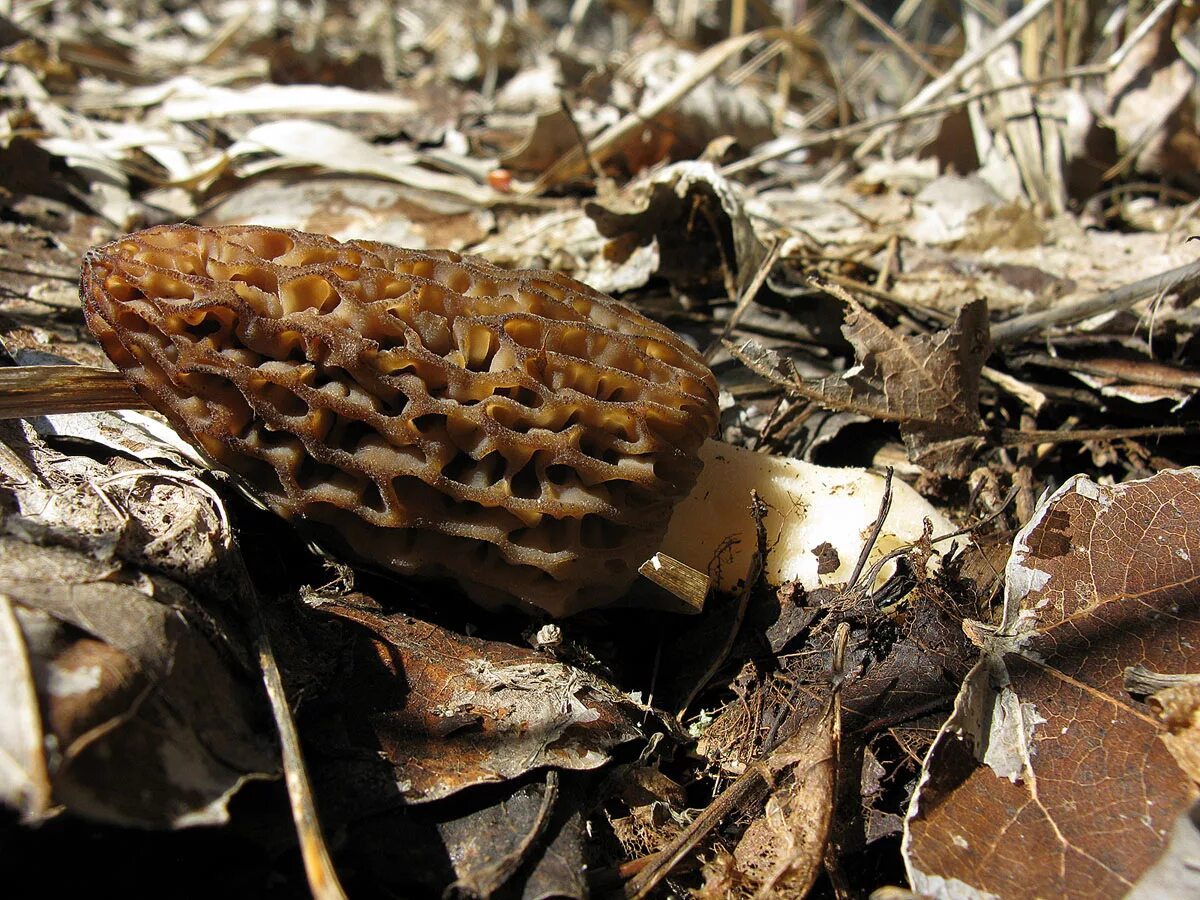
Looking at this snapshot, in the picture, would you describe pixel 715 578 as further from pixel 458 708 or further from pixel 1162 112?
pixel 1162 112

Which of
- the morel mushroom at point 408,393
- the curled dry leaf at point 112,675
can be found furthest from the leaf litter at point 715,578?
the morel mushroom at point 408,393

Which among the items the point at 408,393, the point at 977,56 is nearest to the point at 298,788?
the point at 408,393

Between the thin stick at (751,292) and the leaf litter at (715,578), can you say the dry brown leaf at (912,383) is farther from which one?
the thin stick at (751,292)

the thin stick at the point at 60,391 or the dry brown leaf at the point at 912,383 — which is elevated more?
the thin stick at the point at 60,391

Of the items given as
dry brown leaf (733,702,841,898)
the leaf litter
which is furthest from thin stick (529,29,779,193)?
dry brown leaf (733,702,841,898)

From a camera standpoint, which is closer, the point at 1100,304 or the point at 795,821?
the point at 795,821

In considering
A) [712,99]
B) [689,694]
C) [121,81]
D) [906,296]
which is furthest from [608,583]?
[121,81]
